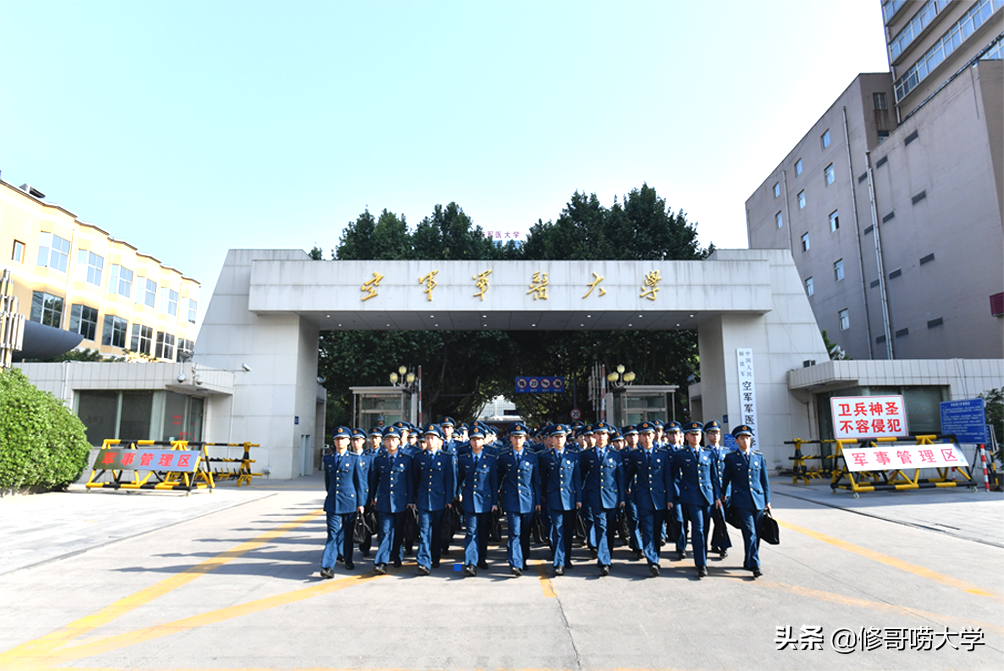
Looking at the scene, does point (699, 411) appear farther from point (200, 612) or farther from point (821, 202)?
point (200, 612)

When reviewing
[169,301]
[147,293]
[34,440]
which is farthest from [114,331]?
[34,440]

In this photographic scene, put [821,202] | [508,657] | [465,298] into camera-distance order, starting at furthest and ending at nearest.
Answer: [821,202], [465,298], [508,657]

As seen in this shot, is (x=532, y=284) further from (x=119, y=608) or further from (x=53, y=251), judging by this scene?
(x=53, y=251)

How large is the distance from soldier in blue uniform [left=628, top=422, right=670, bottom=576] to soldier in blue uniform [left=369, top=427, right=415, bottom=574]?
8.59 feet

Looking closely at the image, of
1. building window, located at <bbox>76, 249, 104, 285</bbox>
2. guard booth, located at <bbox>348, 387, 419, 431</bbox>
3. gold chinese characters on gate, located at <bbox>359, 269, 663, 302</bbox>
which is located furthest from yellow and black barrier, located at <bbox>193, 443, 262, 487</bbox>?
building window, located at <bbox>76, 249, 104, 285</bbox>

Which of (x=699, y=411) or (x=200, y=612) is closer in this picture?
(x=200, y=612)

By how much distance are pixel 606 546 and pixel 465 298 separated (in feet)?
47.5

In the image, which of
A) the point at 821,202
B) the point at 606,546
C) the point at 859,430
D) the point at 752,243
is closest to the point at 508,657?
the point at 606,546

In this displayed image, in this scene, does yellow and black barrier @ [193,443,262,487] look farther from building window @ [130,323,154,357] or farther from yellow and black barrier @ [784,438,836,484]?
Answer: building window @ [130,323,154,357]

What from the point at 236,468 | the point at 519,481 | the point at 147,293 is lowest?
the point at 236,468

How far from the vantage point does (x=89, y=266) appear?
31.0 metres

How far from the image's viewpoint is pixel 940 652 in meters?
4.29

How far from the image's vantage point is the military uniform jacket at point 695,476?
6.86 metres

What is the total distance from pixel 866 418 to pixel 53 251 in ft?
108
